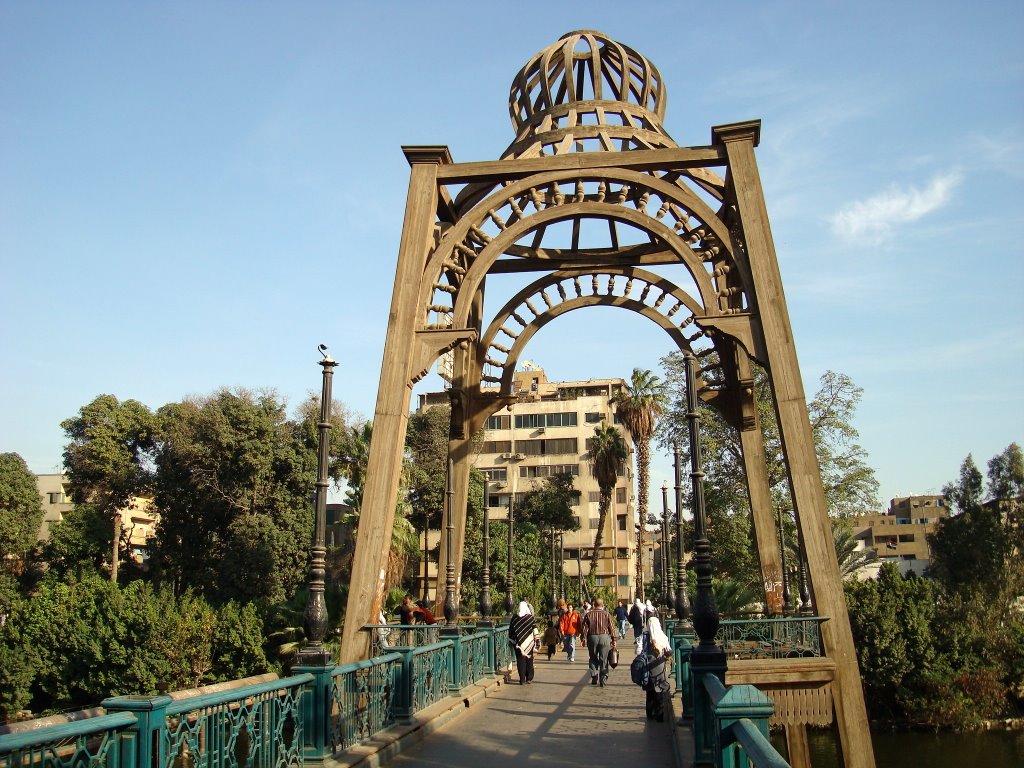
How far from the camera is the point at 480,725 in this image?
11719 mm

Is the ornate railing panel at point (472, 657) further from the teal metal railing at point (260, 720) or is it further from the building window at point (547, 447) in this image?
the building window at point (547, 447)

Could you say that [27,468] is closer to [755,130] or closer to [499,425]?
[499,425]

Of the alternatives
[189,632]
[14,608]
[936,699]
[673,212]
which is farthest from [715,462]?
[14,608]

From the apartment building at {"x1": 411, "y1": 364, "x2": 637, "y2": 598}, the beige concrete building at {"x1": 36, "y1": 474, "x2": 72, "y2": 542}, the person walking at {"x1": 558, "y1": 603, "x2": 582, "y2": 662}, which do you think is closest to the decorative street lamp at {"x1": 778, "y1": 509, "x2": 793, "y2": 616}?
the person walking at {"x1": 558, "y1": 603, "x2": 582, "y2": 662}

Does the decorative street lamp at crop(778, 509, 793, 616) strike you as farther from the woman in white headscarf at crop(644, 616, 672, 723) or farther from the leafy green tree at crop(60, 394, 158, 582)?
the leafy green tree at crop(60, 394, 158, 582)

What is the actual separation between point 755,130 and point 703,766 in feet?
31.2

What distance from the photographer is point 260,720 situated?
6930 mm

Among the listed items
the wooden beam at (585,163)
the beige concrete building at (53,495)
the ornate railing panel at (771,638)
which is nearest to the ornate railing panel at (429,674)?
the ornate railing panel at (771,638)

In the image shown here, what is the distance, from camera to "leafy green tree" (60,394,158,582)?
49.8 meters

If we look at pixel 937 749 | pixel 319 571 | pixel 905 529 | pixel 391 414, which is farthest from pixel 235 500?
pixel 905 529

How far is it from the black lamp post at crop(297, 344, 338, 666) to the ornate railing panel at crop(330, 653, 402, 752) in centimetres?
30

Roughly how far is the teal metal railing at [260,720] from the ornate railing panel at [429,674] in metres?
0.01

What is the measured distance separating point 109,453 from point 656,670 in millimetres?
44675

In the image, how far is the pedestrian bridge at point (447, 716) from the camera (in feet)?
15.4
